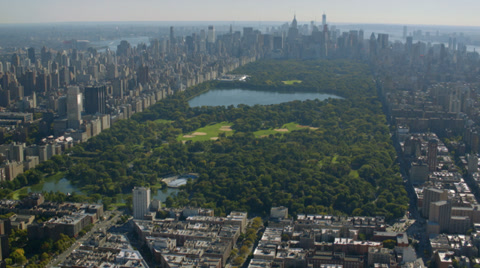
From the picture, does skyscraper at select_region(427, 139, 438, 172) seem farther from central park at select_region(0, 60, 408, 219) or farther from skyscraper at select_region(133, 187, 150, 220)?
skyscraper at select_region(133, 187, 150, 220)

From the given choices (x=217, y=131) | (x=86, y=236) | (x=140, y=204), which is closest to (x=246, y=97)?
(x=217, y=131)

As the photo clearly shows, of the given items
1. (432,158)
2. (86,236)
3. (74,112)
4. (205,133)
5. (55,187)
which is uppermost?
(74,112)

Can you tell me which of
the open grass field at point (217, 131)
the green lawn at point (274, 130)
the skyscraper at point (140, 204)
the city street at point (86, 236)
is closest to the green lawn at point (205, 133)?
the open grass field at point (217, 131)

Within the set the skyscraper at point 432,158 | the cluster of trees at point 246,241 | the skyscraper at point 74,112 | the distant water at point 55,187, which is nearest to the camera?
the cluster of trees at point 246,241

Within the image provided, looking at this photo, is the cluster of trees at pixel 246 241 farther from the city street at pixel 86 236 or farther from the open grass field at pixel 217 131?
the open grass field at pixel 217 131

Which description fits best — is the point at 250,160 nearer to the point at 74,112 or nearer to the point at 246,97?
the point at 74,112

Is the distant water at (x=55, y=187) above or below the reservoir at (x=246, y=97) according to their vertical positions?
below

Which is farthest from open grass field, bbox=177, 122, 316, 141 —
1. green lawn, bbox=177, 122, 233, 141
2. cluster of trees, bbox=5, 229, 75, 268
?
cluster of trees, bbox=5, 229, 75, 268

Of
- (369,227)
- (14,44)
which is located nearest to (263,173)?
(369,227)
